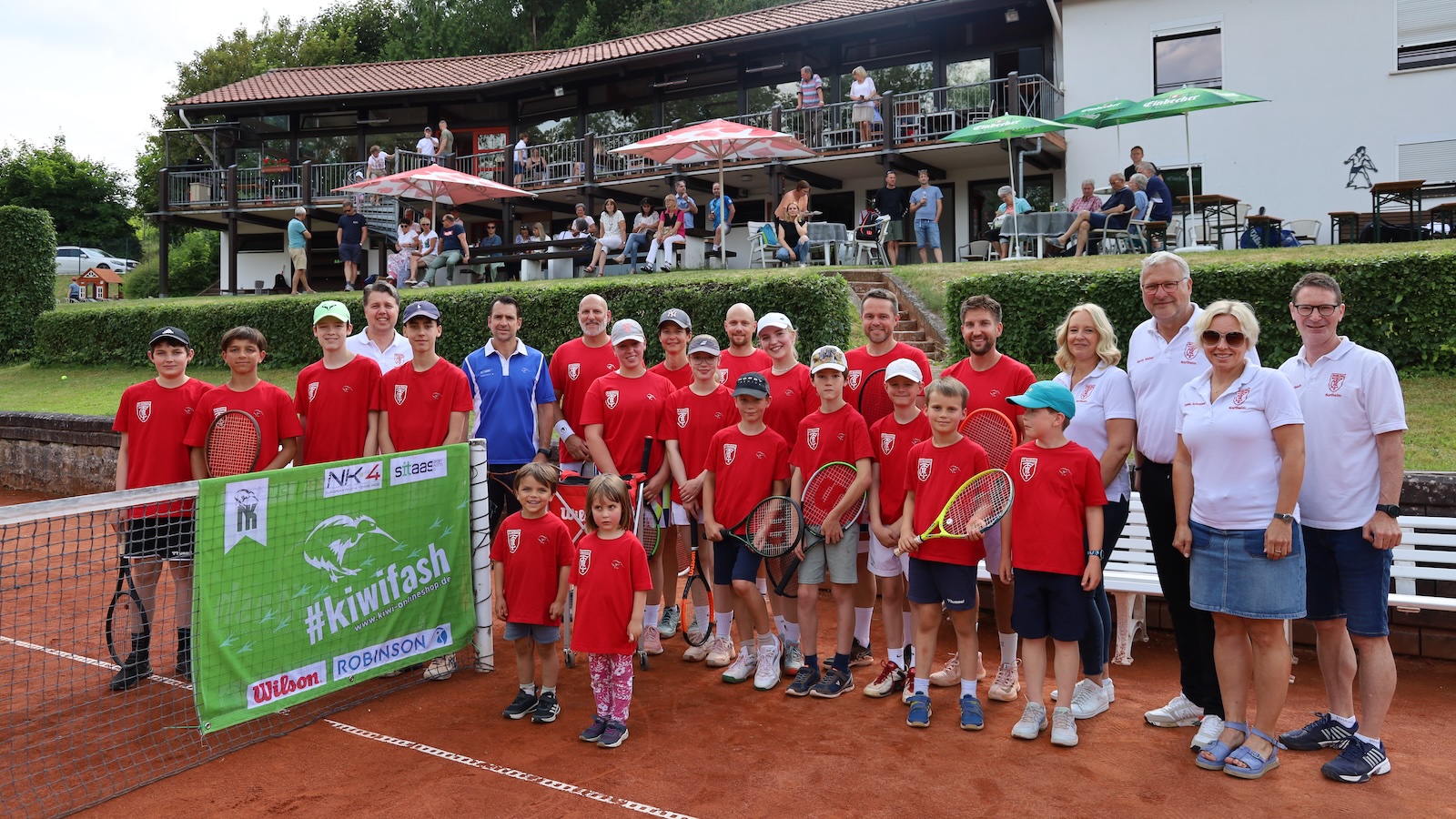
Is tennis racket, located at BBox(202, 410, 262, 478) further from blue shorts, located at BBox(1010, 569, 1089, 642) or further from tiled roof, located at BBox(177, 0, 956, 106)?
tiled roof, located at BBox(177, 0, 956, 106)

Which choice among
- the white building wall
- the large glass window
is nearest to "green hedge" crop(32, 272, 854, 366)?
the white building wall

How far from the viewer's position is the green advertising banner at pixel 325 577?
16.1 feet

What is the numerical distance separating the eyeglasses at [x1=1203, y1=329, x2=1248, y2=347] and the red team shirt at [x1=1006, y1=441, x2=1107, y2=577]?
78cm

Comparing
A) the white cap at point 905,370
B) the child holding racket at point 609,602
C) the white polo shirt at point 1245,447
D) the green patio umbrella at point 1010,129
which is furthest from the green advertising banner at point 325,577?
the green patio umbrella at point 1010,129

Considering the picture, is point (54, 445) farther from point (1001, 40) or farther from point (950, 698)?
point (1001, 40)

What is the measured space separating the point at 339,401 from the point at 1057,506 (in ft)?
14.7

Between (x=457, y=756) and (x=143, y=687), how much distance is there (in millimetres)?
2390

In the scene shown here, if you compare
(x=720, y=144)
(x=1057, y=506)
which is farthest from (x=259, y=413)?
(x=720, y=144)

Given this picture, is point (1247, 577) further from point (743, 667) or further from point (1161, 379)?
point (743, 667)

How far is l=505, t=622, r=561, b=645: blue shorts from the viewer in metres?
5.36

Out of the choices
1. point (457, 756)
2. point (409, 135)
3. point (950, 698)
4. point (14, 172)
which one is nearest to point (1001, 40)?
point (409, 135)

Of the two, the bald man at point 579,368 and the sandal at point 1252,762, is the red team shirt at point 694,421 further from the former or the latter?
the sandal at point 1252,762

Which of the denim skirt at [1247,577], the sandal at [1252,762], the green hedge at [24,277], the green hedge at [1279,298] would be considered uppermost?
the green hedge at [24,277]

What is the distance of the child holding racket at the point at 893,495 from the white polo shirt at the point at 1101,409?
84 cm
